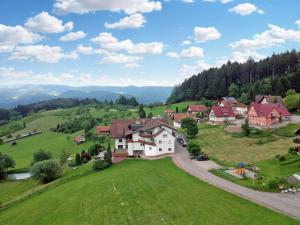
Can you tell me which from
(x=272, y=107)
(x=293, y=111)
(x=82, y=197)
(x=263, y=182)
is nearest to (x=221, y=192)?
(x=263, y=182)

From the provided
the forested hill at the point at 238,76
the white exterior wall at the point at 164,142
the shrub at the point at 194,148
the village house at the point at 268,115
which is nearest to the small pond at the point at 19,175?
the white exterior wall at the point at 164,142

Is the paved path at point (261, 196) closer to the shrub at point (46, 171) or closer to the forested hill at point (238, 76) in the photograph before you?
the shrub at point (46, 171)

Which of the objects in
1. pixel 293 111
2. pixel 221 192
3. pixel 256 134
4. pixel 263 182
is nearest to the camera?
pixel 221 192

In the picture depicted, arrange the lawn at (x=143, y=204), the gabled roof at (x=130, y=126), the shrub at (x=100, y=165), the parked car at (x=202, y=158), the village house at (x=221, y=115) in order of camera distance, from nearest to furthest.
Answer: the lawn at (x=143, y=204) → the parked car at (x=202, y=158) → the shrub at (x=100, y=165) → the gabled roof at (x=130, y=126) → the village house at (x=221, y=115)

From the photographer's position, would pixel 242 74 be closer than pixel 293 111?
No

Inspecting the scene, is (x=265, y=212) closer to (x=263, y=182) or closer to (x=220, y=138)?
Answer: (x=263, y=182)

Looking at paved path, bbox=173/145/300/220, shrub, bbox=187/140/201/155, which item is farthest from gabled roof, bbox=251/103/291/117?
paved path, bbox=173/145/300/220

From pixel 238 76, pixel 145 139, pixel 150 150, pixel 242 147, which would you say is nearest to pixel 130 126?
pixel 145 139
